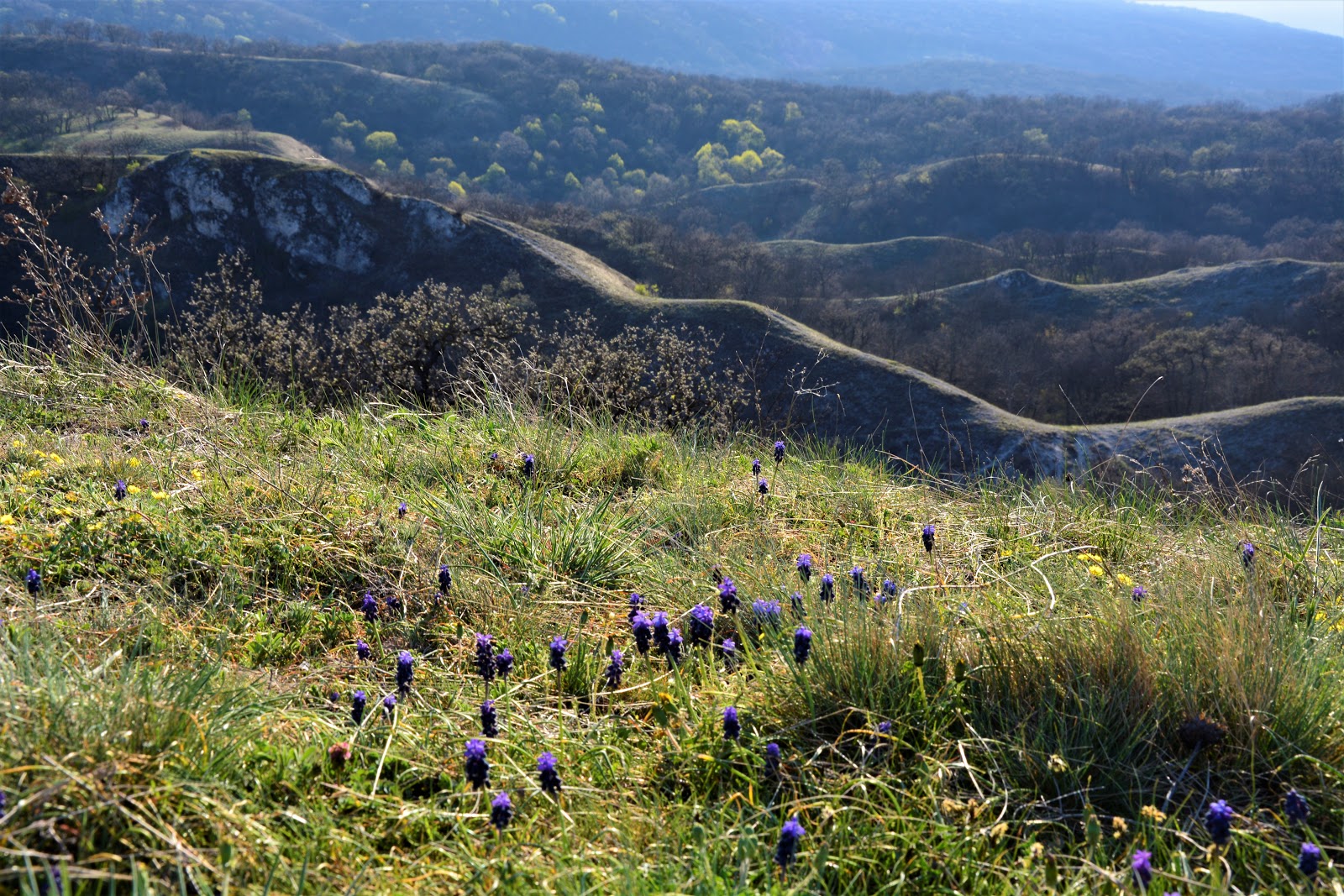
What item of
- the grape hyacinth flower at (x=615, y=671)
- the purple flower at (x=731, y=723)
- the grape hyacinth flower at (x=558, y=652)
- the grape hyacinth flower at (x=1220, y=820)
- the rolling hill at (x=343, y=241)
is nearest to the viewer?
the grape hyacinth flower at (x=1220, y=820)

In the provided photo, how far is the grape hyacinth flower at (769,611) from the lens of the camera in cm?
250

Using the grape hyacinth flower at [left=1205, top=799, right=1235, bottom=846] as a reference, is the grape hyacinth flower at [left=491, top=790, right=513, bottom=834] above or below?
below

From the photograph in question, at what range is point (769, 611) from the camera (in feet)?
8.25

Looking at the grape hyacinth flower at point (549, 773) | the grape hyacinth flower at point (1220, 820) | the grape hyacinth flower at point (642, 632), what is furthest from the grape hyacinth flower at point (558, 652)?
the grape hyacinth flower at point (1220, 820)

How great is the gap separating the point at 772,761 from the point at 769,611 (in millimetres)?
586

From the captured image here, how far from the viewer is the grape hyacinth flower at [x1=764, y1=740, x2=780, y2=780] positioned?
6.28ft

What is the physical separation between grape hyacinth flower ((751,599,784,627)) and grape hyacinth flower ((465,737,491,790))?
3.01 feet

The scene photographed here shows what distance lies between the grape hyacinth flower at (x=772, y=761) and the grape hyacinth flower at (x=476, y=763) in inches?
24.1

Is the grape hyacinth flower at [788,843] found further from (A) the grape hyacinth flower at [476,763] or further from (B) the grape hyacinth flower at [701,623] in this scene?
(B) the grape hyacinth flower at [701,623]

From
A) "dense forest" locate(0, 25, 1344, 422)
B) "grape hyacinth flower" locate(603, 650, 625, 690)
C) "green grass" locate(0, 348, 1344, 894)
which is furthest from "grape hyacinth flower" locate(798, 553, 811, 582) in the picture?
"dense forest" locate(0, 25, 1344, 422)

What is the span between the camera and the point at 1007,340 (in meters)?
42.7

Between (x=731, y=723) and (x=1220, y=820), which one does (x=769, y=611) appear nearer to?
(x=731, y=723)

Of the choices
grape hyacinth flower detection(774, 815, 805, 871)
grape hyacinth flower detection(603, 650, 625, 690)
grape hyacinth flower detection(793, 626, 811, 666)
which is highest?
grape hyacinth flower detection(793, 626, 811, 666)

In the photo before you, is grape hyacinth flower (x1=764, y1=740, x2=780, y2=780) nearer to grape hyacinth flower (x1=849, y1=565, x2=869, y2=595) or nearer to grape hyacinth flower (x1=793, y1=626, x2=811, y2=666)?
grape hyacinth flower (x1=793, y1=626, x2=811, y2=666)
